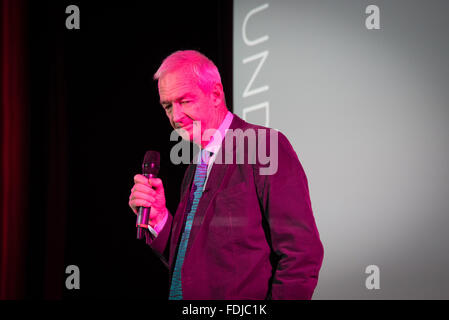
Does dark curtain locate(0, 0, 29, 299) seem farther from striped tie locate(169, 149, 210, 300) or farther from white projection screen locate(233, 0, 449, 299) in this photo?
white projection screen locate(233, 0, 449, 299)

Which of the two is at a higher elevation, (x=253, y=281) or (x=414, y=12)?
(x=414, y=12)

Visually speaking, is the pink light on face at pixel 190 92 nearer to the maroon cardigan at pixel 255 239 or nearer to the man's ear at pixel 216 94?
the man's ear at pixel 216 94

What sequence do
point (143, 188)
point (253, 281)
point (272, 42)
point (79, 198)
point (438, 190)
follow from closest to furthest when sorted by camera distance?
point (253, 281)
point (143, 188)
point (438, 190)
point (272, 42)
point (79, 198)

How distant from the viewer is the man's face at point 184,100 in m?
1.41

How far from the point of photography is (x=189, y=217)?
1.40 m

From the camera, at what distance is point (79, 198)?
2254 millimetres

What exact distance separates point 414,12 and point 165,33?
131cm

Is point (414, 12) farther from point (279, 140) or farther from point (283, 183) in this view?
point (283, 183)

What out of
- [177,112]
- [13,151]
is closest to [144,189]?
[177,112]

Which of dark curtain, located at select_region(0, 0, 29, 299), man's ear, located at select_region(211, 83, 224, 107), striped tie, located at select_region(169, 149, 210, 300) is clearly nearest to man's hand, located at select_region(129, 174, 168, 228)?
striped tie, located at select_region(169, 149, 210, 300)

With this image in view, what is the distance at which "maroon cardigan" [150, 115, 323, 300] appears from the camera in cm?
119

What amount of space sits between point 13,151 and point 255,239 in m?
1.52
